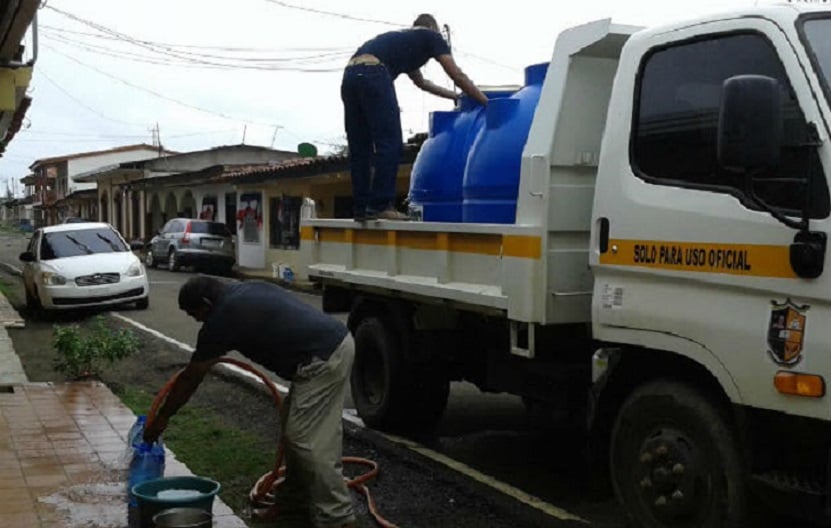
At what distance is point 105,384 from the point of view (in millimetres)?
8977

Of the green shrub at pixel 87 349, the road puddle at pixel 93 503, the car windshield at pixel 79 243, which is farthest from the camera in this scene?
the car windshield at pixel 79 243

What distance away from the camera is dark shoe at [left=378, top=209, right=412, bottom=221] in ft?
22.1

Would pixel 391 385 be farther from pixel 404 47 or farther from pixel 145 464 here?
pixel 145 464

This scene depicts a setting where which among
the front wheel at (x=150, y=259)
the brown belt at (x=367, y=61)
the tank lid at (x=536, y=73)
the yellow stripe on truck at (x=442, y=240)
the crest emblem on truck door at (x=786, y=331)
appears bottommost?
the front wheel at (x=150, y=259)

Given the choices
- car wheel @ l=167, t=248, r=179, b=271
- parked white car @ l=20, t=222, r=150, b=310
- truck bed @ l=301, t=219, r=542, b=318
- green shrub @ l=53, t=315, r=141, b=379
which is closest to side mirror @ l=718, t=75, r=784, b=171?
truck bed @ l=301, t=219, r=542, b=318

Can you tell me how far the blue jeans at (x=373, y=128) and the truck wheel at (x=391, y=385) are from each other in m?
1.00

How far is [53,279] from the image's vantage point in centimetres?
1538

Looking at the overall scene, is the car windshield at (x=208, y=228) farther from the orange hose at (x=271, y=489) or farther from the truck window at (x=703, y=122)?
the truck window at (x=703, y=122)

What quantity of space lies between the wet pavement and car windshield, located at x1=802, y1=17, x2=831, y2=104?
3.42m

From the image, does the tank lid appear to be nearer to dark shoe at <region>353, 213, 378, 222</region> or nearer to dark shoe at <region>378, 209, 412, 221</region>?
dark shoe at <region>378, 209, 412, 221</region>

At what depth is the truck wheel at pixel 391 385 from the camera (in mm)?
6988

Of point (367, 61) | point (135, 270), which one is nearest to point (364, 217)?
point (367, 61)

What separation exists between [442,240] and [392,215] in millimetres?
824

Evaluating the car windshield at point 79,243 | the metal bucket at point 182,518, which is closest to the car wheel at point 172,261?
the car windshield at point 79,243
